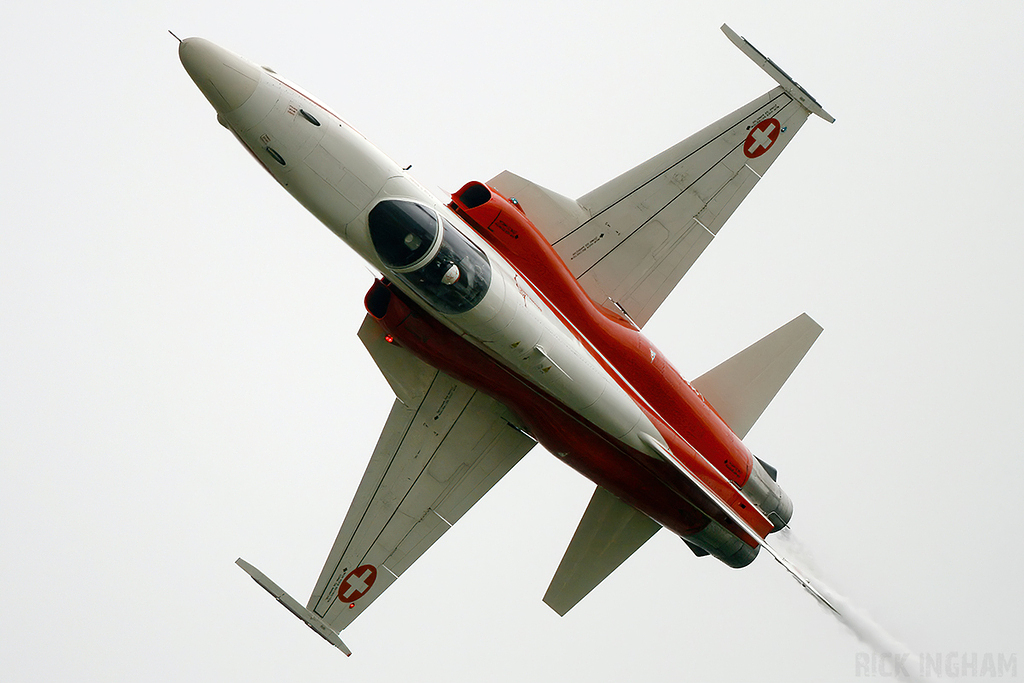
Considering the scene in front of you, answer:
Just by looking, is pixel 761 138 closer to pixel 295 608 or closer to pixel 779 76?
pixel 779 76

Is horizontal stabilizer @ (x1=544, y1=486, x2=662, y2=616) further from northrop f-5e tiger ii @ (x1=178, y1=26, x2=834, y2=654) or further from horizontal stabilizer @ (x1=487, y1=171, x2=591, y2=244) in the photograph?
horizontal stabilizer @ (x1=487, y1=171, x2=591, y2=244)

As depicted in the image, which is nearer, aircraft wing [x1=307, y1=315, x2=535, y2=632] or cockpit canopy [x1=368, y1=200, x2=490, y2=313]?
cockpit canopy [x1=368, y1=200, x2=490, y2=313]

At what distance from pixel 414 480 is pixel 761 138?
27.1 ft

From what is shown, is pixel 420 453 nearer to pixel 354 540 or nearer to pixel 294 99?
pixel 354 540

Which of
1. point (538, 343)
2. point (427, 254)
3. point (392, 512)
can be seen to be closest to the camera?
point (427, 254)

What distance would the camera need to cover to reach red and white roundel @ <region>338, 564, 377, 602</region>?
18.2 m

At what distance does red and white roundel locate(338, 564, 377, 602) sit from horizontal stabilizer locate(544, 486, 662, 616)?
3052 mm

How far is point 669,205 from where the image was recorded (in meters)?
17.8

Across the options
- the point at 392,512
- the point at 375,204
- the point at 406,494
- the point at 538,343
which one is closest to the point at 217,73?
the point at 375,204

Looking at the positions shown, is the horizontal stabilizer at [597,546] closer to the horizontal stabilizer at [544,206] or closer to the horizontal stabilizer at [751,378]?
the horizontal stabilizer at [751,378]

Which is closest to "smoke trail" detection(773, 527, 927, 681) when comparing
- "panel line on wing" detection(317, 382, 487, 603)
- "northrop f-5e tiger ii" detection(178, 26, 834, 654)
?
"northrop f-5e tiger ii" detection(178, 26, 834, 654)

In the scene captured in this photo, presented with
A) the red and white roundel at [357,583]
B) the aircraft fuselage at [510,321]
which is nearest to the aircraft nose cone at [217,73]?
the aircraft fuselage at [510,321]

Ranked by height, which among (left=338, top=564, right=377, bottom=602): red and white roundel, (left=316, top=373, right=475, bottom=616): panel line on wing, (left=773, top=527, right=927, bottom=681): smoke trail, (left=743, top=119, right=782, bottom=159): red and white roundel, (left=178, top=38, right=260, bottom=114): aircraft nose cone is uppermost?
(left=743, top=119, right=782, bottom=159): red and white roundel

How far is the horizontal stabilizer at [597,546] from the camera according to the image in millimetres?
18078
